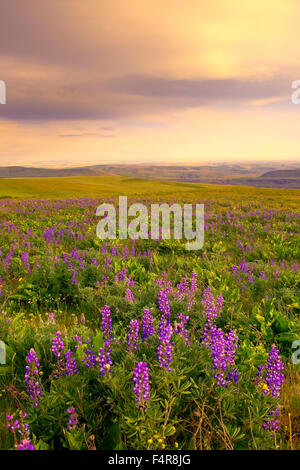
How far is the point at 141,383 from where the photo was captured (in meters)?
1.97

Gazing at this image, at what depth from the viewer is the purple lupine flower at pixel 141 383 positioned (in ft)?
6.32

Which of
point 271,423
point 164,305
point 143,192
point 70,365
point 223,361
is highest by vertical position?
point 143,192

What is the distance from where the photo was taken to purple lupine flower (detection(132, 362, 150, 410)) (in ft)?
6.32

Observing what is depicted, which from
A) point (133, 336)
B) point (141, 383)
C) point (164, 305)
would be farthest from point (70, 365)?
point (164, 305)

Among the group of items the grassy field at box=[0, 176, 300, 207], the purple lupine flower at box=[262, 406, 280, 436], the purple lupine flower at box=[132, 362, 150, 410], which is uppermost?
the grassy field at box=[0, 176, 300, 207]

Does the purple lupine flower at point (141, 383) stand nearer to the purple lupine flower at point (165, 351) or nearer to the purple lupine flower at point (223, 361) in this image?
the purple lupine flower at point (165, 351)

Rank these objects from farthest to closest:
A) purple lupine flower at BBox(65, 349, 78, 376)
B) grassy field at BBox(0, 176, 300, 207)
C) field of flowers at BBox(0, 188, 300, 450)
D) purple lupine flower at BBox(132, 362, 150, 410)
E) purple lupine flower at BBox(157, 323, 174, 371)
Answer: grassy field at BBox(0, 176, 300, 207) < purple lupine flower at BBox(65, 349, 78, 376) < purple lupine flower at BBox(157, 323, 174, 371) < field of flowers at BBox(0, 188, 300, 450) < purple lupine flower at BBox(132, 362, 150, 410)

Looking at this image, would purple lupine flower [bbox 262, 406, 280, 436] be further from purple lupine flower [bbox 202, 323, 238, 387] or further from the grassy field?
the grassy field

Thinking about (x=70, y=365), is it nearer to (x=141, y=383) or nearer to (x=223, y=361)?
(x=141, y=383)

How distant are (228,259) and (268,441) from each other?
5763 millimetres

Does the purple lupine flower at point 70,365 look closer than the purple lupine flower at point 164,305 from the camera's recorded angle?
Yes

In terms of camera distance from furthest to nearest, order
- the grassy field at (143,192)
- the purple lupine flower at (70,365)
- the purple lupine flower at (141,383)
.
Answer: the grassy field at (143,192) → the purple lupine flower at (70,365) → the purple lupine flower at (141,383)

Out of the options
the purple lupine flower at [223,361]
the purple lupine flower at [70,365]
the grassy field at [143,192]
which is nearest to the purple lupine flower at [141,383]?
the purple lupine flower at [223,361]

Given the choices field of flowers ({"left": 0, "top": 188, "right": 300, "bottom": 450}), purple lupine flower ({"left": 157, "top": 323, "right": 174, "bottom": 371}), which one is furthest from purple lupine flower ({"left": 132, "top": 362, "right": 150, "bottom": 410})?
purple lupine flower ({"left": 157, "top": 323, "right": 174, "bottom": 371})
